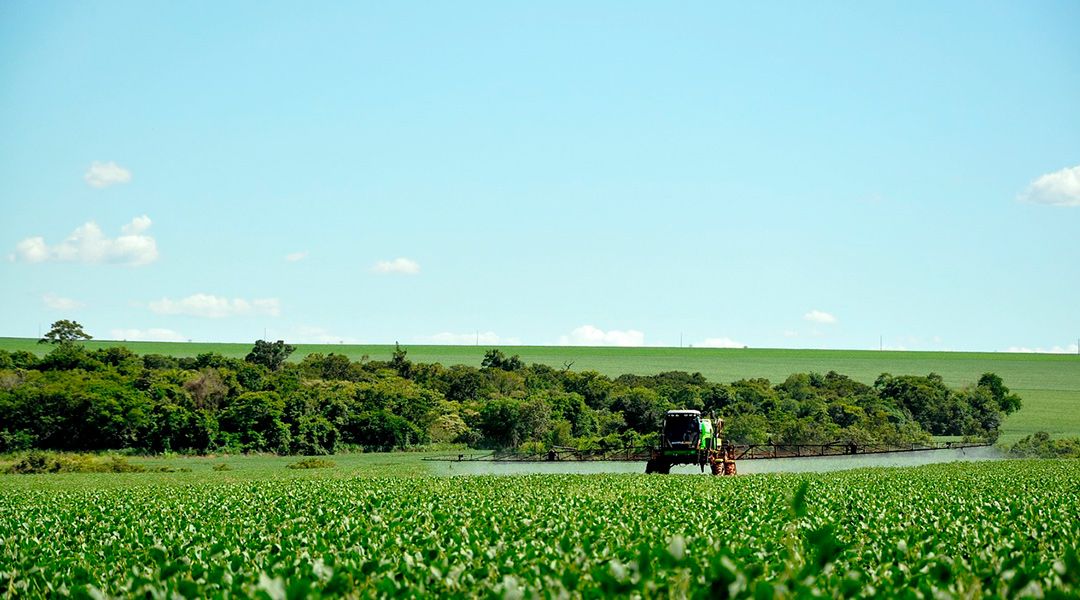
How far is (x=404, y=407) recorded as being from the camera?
85625 millimetres

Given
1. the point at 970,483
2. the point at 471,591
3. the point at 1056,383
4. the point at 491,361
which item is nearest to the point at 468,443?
the point at 491,361

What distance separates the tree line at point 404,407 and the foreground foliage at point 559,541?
4530cm

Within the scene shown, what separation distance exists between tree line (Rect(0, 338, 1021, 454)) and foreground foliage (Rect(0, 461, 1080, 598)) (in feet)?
149

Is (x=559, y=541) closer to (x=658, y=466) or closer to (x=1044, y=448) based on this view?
(x=658, y=466)

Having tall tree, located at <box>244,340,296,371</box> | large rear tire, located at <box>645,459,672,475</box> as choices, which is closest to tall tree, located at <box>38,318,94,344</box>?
tall tree, located at <box>244,340,296,371</box>

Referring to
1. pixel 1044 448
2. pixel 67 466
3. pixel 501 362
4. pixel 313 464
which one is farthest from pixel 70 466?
pixel 1044 448

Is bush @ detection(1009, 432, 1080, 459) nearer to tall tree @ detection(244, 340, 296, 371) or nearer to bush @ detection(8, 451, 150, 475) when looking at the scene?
bush @ detection(8, 451, 150, 475)

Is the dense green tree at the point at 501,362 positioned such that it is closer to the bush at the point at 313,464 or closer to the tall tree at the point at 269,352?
the tall tree at the point at 269,352

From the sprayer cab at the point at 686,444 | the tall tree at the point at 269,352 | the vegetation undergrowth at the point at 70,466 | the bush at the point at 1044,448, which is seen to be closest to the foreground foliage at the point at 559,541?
the sprayer cab at the point at 686,444

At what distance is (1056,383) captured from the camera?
172875mm

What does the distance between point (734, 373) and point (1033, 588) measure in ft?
564

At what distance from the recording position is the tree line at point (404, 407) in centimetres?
7556

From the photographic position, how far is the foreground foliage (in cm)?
916

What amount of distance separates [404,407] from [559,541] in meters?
72.6
